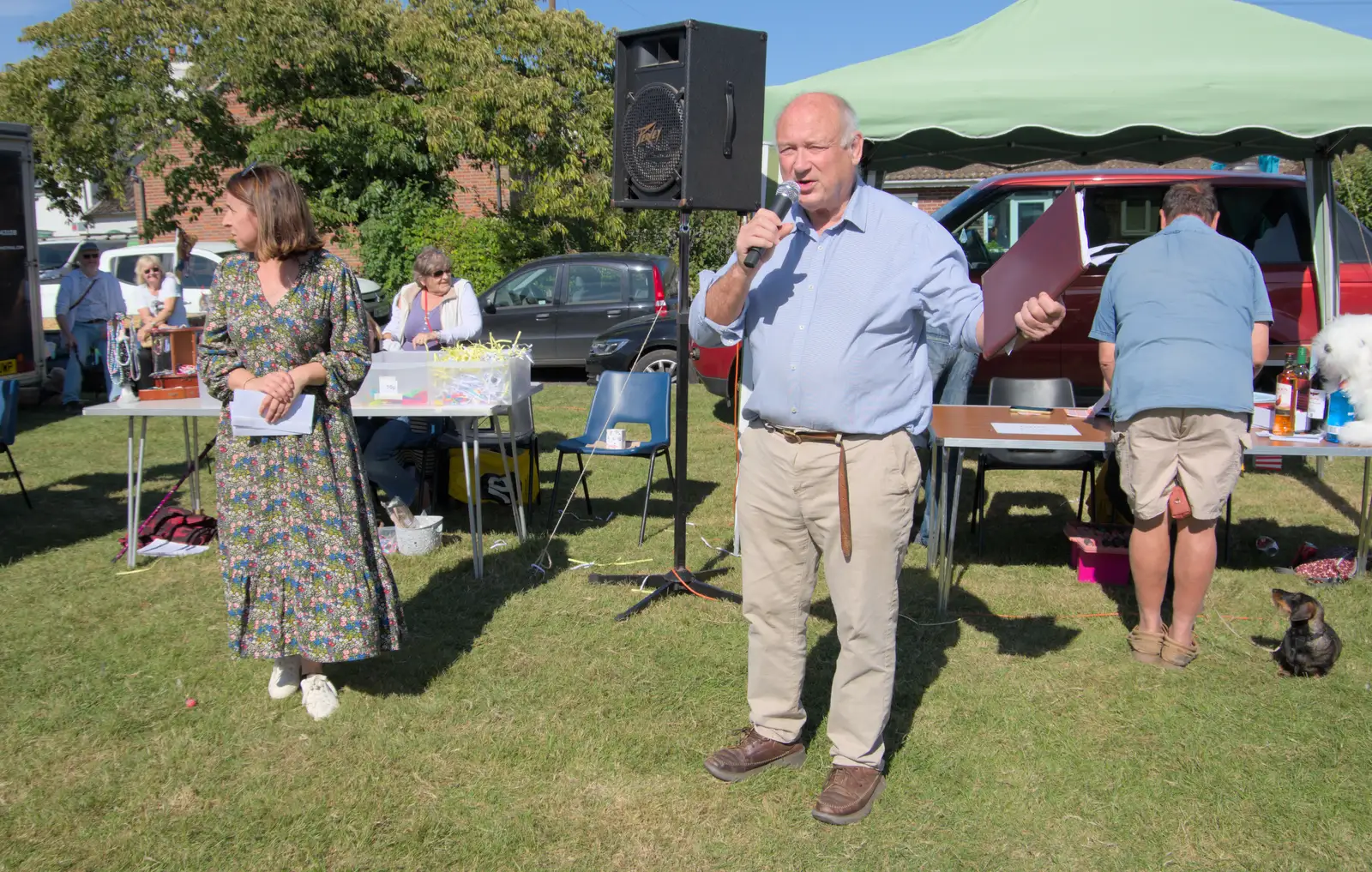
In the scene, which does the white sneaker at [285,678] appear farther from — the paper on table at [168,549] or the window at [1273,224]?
the window at [1273,224]

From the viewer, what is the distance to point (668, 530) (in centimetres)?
623

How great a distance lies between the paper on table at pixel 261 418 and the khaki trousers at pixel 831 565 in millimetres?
1471

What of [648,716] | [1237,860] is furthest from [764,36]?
[1237,860]

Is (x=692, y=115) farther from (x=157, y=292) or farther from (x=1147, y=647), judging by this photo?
(x=157, y=292)

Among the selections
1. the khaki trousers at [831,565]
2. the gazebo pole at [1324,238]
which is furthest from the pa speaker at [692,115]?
the gazebo pole at [1324,238]

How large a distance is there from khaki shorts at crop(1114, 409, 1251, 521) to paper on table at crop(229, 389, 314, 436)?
3102mm

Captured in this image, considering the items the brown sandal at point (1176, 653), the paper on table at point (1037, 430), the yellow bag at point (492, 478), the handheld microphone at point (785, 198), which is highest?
the handheld microphone at point (785, 198)

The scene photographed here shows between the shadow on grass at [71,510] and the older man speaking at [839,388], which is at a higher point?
the older man speaking at [839,388]

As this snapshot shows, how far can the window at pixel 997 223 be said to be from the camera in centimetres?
805

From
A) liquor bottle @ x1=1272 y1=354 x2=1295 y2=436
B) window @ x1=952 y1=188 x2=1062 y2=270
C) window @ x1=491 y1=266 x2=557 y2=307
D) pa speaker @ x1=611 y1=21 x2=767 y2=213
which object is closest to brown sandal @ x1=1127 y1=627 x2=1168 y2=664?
liquor bottle @ x1=1272 y1=354 x2=1295 y2=436

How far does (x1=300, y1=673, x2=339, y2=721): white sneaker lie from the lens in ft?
12.2

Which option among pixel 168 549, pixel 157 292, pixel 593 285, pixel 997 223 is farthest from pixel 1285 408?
pixel 157 292

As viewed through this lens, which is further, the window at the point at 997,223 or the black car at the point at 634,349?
the black car at the point at 634,349

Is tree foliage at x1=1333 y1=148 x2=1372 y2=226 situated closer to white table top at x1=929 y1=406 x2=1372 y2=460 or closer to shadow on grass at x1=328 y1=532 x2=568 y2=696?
white table top at x1=929 y1=406 x2=1372 y2=460
